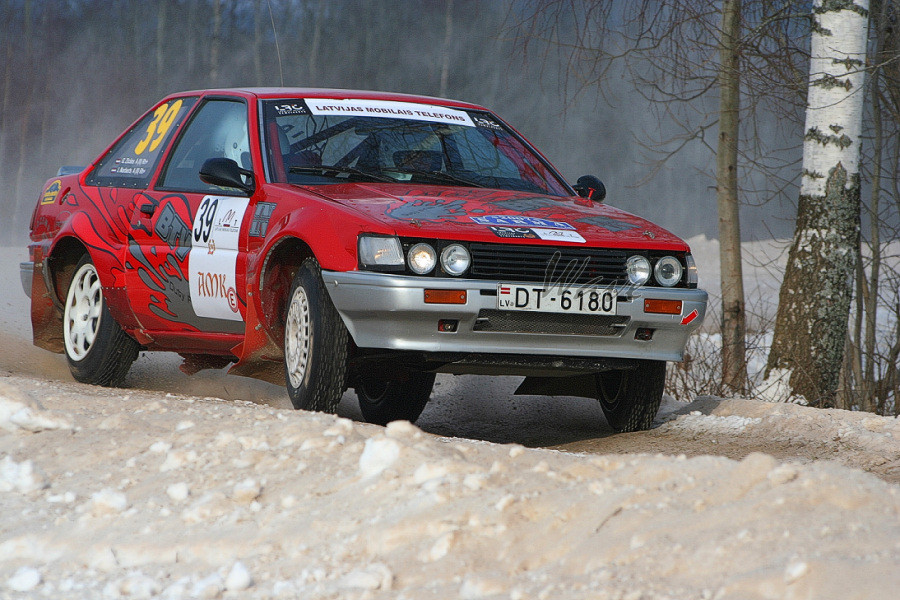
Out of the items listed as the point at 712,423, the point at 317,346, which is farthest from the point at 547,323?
the point at 712,423

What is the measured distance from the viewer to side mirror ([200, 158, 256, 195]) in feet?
17.4

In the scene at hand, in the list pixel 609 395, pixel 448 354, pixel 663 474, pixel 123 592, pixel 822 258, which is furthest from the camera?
pixel 822 258

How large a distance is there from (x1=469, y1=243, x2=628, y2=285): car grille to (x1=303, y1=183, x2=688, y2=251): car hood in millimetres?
40

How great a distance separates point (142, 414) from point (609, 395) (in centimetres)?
258

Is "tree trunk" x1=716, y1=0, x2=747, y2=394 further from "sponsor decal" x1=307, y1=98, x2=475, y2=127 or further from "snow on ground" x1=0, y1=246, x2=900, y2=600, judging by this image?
"snow on ground" x1=0, y1=246, x2=900, y2=600

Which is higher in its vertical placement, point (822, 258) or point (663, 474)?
point (822, 258)

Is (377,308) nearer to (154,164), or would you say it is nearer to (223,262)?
(223,262)

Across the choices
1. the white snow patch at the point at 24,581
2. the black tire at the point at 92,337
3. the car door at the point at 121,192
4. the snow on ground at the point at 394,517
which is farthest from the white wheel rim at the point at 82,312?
the white snow patch at the point at 24,581

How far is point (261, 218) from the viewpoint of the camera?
17.3ft

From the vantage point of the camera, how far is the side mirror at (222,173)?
5297mm

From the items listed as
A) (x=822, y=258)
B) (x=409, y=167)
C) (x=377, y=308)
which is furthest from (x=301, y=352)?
(x=822, y=258)

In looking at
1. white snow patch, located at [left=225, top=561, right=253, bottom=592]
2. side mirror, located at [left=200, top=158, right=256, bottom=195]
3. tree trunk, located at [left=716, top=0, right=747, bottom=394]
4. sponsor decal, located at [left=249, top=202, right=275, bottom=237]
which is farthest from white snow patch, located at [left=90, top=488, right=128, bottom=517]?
tree trunk, located at [left=716, top=0, right=747, bottom=394]

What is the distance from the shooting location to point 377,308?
4527mm

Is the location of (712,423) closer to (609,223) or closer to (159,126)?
(609,223)
